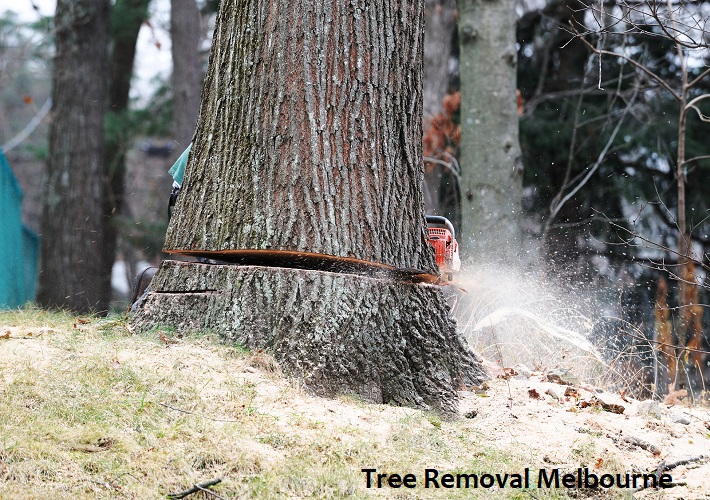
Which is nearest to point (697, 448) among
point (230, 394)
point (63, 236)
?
point (230, 394)

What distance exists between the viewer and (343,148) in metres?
4.13

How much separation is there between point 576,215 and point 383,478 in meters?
8.60

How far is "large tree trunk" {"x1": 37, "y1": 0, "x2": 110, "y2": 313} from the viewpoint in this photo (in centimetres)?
1133

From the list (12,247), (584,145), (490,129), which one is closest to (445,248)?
(490,129)

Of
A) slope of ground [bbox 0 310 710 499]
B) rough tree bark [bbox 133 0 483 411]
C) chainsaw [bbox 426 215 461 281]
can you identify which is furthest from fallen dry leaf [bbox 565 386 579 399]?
chainsaw [bbox 426 215 461 281]

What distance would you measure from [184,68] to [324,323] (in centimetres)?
957

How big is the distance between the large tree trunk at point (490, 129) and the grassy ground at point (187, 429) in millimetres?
4557

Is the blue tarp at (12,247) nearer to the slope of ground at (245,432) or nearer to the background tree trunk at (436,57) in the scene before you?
the slope of ground at (245,432)

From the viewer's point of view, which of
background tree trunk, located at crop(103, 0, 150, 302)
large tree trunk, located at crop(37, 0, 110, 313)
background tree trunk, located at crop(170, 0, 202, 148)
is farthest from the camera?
background tree trunk, located at crop(103, 0, 150, 302)

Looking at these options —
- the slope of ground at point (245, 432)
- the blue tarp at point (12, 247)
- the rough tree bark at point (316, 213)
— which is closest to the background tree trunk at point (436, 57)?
the blue tarp at point (12, 247)

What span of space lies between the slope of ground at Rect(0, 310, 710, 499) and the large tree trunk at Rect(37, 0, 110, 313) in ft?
24.3

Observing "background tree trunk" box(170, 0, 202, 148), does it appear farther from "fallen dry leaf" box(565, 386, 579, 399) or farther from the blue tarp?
"fallen dry leaf" box(565, 386, 579, 399)

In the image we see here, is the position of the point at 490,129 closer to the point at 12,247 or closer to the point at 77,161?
the point at 12,247

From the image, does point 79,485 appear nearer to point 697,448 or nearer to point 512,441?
point 512,441
